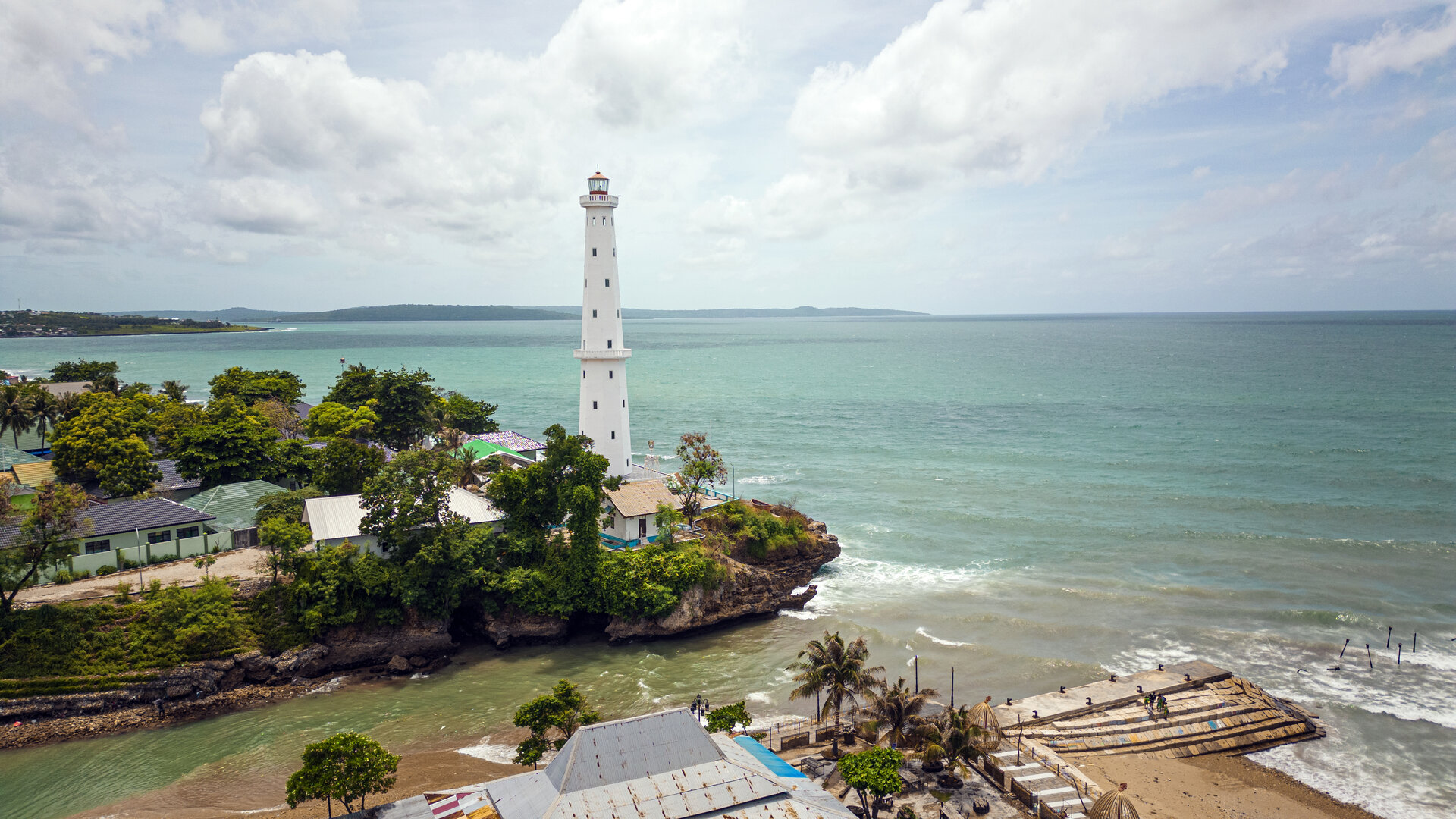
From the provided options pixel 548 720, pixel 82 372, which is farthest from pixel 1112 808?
pixel 82 372

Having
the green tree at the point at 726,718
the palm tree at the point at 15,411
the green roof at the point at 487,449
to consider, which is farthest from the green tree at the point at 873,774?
the palm tree at the point at 15,411

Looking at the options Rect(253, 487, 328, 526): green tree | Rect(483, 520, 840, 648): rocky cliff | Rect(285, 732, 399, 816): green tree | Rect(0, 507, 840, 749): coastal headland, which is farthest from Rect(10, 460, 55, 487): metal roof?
Rect(285, 732, 399, 816): green tree

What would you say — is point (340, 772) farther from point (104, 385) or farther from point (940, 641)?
point (104, 385)

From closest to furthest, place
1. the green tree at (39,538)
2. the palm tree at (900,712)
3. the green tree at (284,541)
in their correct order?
1. the palm tree at (900,712)
2. the green tree at (39,538)
3. the green tree at (284,541)

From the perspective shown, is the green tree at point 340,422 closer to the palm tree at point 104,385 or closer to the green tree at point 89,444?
the green tree at point 89,444

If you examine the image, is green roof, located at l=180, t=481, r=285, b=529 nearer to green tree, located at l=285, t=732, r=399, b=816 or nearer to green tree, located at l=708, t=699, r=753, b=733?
green tree, located at l=285, t=732, r=399, b=816

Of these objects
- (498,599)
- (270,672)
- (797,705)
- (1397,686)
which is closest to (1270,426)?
(1397,686)

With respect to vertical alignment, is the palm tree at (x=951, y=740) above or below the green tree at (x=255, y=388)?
below
